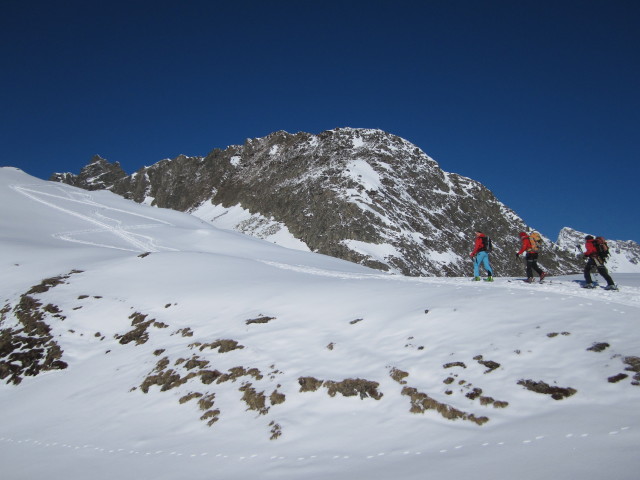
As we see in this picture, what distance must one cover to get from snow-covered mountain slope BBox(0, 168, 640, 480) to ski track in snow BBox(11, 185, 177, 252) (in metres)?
15.5

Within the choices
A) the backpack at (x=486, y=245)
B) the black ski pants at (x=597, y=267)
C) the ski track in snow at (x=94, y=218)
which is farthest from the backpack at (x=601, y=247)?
the ski track in snow at (x=94, y=218)

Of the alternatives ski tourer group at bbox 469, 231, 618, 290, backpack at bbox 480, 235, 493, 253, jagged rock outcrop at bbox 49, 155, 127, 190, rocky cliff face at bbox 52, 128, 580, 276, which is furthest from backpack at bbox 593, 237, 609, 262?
jagged rock outcrop at bbox 49, 155, 127, 190

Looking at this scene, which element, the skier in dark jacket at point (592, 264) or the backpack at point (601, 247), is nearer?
the skier in dark jacket at point (592, 264)

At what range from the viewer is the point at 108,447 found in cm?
936

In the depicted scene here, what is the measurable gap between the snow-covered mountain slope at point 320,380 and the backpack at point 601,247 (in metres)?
1.26

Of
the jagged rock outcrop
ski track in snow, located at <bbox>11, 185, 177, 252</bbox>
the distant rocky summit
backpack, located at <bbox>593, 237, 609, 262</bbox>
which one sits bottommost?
backpack, located at <bbox>593, 237, 609, 262</bbox>

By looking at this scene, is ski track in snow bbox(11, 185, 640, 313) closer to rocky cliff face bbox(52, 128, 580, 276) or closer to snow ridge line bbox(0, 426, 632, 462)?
snow ridge line bbox(0, 426, 632, 462)

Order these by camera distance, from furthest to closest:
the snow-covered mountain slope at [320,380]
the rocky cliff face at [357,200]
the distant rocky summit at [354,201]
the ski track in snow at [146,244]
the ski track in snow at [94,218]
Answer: the distant rocky summit at [354,201]
the rocky cliff face at [357,200]
the ski track in snow at [94,218]
the ski track in snow at [146,244]
the snow-covered mountain slope at [320,380]

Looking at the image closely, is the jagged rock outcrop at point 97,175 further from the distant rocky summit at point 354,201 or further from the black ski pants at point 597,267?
the black ski pants at point 597,267

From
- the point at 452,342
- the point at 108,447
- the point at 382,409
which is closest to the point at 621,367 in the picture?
the point at 452,342

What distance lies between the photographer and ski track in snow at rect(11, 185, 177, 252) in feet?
113

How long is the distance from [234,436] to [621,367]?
727 centimetres

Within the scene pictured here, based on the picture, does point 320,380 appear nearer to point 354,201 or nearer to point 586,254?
point 586,254

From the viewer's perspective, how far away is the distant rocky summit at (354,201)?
84.4m
